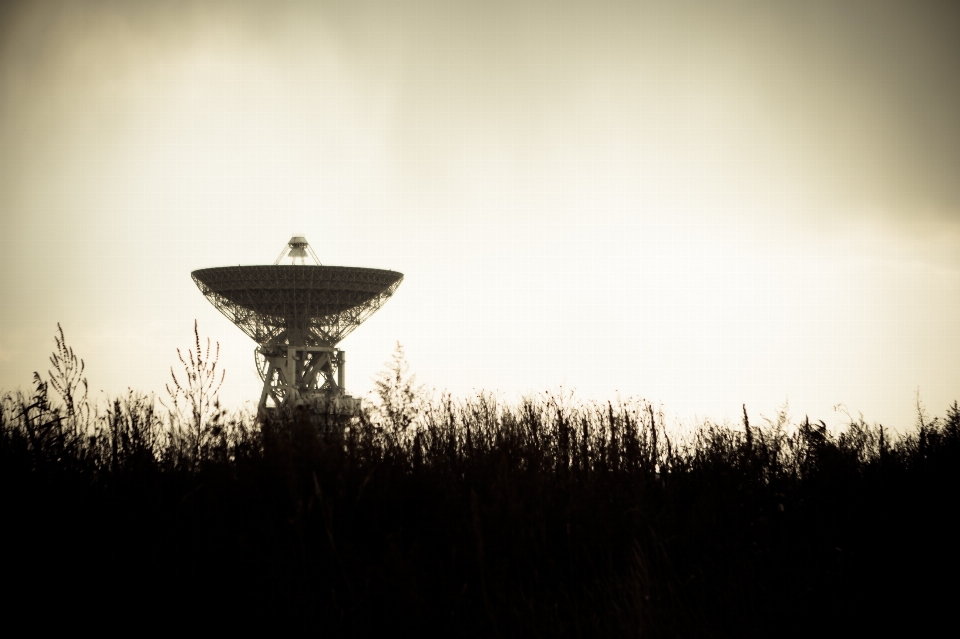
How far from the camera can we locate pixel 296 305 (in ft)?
136

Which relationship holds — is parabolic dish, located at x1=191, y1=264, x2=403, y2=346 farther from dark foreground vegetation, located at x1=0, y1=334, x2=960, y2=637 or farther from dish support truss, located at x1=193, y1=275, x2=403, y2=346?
dark foreground vegetation, located at x1=0, y1=334, x2=960, y2=637

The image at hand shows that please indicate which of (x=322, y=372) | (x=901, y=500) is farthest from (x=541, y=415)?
(x=322, y=372)

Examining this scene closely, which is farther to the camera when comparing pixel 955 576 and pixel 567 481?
pixel 567 481

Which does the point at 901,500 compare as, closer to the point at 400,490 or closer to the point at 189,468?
the point at 400,490

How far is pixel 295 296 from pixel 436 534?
1479 inches

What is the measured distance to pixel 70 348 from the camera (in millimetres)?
6098

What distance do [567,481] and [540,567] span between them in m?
0.90

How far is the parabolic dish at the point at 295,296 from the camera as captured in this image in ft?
130

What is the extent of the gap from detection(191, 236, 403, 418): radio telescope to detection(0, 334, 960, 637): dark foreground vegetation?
34.2 meters

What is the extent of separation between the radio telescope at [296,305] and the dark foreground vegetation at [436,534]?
34166 mm

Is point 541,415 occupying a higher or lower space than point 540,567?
higher

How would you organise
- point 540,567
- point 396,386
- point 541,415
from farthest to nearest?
point 541,415
point 396,386
point 540,567

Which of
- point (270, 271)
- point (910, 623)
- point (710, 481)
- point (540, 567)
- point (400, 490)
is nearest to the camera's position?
point (910, 623)

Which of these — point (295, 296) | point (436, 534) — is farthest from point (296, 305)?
point (436, 534)
